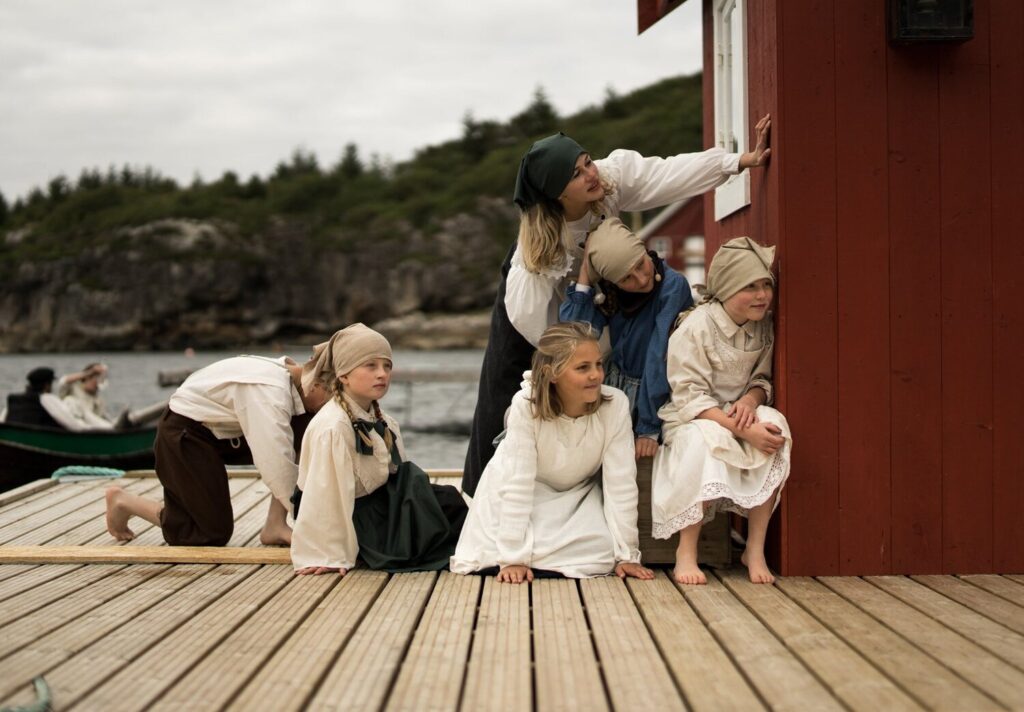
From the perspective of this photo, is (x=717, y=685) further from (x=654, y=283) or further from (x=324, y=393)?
(x=324, y=393)

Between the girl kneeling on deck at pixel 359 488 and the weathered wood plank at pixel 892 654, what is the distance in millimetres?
1405

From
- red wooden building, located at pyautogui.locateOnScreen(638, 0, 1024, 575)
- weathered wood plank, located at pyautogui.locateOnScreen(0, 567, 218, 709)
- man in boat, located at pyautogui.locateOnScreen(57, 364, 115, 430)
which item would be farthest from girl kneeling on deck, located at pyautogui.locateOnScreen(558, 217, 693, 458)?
man in boat, located at pyautogui.locateOnScreen(57, 364, 115, 430)

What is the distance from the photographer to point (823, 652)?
284cm

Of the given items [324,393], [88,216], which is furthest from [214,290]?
[324,393]

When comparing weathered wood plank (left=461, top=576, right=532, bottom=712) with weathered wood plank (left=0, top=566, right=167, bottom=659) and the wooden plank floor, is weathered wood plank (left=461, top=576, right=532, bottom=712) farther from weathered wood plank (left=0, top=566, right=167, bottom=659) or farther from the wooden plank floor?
weathered wood plank (left=0, top=566, right=167, bottom=659)

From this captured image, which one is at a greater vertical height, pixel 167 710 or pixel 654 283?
→ pixel 654 283

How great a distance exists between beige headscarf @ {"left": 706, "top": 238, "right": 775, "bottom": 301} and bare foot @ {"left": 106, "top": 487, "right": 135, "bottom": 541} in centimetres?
272

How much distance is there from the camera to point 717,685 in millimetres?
2576

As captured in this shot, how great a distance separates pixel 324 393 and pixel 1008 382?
270 centimetres

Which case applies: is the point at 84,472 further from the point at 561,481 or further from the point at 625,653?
the point at 625,653

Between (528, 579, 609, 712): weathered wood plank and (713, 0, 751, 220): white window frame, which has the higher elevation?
(713, 0, 751, 220): white window frame

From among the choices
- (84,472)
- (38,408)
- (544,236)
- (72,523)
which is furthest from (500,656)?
(38,408)

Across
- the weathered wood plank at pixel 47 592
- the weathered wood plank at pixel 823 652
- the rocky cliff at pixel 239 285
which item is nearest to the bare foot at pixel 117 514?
the weathered wood plank at pixel 47 592

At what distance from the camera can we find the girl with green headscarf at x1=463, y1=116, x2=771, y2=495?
13.6ft
